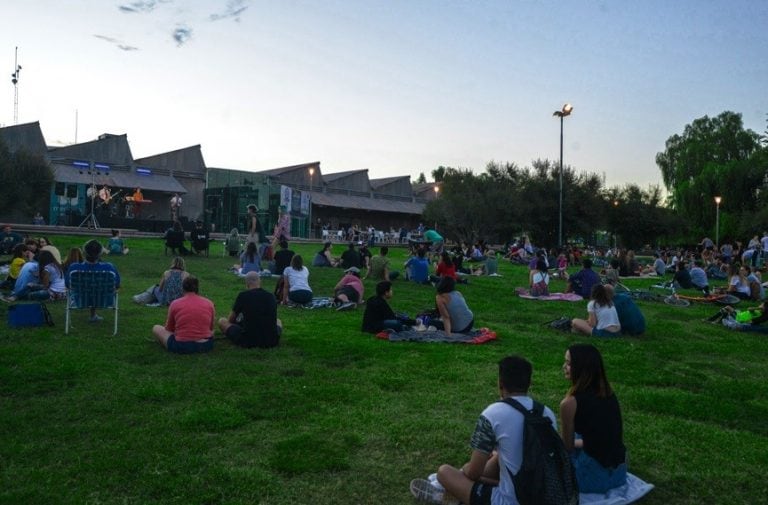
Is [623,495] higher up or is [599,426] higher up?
[599,426]

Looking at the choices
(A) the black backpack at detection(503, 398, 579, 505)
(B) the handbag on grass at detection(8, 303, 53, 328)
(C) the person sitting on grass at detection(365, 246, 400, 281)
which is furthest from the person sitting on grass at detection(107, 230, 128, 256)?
(A) the black backpack at detection(503, 398, 579, 505)

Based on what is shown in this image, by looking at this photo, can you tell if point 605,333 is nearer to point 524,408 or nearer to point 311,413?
point 311,413

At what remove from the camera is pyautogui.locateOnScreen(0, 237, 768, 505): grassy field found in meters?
4.04

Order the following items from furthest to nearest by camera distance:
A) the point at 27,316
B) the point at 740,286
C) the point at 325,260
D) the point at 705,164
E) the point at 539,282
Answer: the point at 705,164
the point at 325,260
the point at 740,286
the point at 539,282
the point at 27,316

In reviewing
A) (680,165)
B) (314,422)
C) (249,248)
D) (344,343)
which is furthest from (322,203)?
(314,422)

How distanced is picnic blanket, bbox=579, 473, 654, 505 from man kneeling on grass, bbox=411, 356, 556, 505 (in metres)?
0.68

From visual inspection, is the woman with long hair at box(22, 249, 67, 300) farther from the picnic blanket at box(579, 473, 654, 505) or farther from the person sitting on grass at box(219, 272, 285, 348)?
the picnic blanket at box(579, 473, 654, 505)

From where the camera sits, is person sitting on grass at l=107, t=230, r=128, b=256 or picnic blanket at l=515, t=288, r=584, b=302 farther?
person sitting on grass at l=107, t=230, r=128, b=256

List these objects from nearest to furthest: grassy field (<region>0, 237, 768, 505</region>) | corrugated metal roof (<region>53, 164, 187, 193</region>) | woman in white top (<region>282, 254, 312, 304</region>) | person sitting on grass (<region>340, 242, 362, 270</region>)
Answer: grassy field (<region>0, 237, 768, 505</region>) → woman in white top (<region>282, 254, 312, 304</region>) → person sitting on grass (<region>340, 242, 362, 270</region>) → corrugated metal roof (<region>53, 164, 187, 193</region>)

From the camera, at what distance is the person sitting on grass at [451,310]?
9367mm

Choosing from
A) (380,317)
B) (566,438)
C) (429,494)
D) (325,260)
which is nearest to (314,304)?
(380,317)

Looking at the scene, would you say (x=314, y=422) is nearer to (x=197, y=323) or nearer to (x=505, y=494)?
(x=505, y=494)

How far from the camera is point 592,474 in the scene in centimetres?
381

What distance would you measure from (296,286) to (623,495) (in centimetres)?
913
